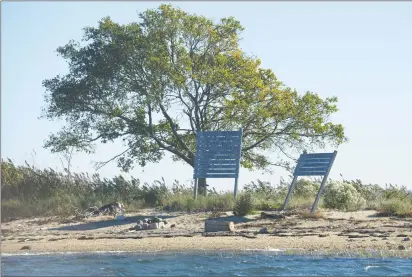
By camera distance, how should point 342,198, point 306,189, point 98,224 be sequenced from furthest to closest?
point 306,189 < point 342,198 < point 98,224

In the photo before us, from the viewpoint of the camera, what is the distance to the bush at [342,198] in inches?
858

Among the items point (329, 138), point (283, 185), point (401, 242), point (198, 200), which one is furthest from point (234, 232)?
point (329, 138)

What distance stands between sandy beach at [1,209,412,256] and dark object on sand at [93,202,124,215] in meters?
1.86

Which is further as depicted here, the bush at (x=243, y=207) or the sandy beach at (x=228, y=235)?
the bush at (x=243, y=207)

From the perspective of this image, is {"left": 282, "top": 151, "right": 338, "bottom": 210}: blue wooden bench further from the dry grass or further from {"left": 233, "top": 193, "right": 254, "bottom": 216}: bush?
{"left": 233, "top": 193, "right": 254, "bottom": 216}: bush

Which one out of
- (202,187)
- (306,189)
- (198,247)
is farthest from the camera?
(202,187)

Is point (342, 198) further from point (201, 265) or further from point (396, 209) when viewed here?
point (201, 265)

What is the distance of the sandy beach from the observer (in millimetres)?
15891

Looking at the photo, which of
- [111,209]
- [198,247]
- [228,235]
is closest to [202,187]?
[111,209]

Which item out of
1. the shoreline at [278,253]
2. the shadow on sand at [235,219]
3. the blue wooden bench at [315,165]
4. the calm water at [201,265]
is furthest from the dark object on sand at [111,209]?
the calm water at [201,265]

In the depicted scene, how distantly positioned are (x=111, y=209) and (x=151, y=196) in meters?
2.53

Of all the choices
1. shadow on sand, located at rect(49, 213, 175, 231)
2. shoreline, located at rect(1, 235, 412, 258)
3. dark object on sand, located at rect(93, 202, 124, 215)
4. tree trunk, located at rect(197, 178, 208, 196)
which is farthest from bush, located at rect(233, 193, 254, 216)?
tree trunk, located at rect(197, 178, 208, 196)

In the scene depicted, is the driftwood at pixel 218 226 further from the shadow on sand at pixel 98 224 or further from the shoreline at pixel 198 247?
the shadow on sand at pixel 98 224

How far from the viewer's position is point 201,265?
14.4 metres
